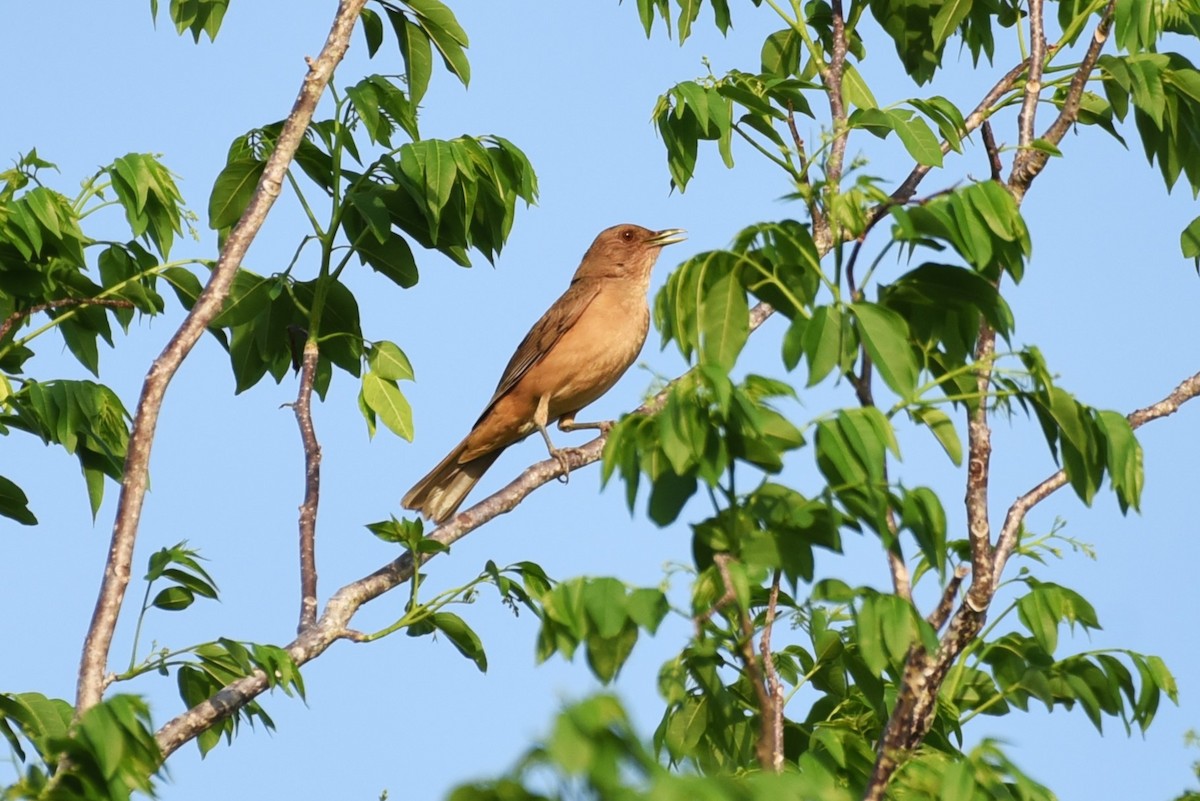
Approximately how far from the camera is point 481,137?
18.7ft

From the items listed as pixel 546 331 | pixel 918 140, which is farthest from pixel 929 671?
pixel 546 331

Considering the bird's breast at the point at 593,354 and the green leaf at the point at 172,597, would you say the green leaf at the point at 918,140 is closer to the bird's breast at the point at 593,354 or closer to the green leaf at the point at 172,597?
the green leaf at the point at 172,597

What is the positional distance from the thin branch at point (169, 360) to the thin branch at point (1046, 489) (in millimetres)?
2595

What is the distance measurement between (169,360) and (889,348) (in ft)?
9.01

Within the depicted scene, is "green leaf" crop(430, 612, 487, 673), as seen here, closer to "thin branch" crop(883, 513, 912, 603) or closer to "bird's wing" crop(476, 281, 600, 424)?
"thin branch" crop(883, 513, 912, 603)

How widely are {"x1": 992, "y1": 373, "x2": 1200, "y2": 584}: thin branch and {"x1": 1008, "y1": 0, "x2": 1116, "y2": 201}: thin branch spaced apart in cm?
77

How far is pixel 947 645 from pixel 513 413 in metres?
5.63

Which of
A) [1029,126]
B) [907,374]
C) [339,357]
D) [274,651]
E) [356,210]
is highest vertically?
[356,210]

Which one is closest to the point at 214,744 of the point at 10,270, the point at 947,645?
the point at 10,270

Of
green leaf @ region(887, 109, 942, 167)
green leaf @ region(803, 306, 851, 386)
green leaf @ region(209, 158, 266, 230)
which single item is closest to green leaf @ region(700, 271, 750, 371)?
green leaf @ region(803, 306, 851, 386)

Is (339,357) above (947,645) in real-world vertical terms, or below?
above

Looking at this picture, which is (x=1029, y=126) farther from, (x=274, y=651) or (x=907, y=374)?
(x=274, y=651)

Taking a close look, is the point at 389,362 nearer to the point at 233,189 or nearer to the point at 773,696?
the point at 233,189

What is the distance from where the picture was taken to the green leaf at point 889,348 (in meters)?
2.95
